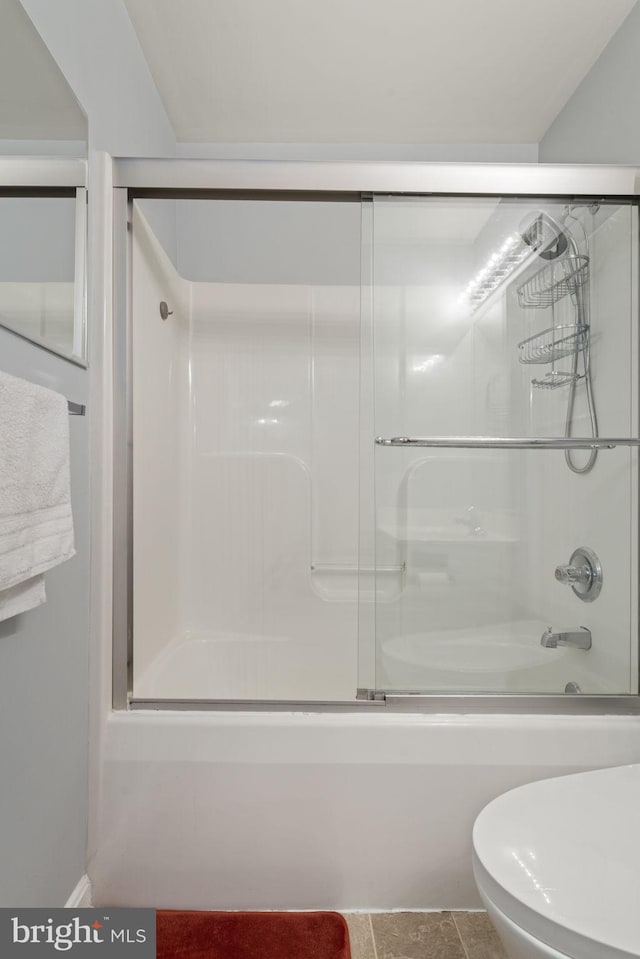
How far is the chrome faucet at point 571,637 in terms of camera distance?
1.45 metres

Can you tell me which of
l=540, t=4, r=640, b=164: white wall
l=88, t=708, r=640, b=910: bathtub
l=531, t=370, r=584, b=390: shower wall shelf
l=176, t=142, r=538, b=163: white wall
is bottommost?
l=88, t=708, r=640, b=910: bathtub

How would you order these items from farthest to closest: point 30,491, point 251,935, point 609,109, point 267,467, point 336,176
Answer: point 267,467, point 609,109, point 336,176, point 251,935, point 30,491

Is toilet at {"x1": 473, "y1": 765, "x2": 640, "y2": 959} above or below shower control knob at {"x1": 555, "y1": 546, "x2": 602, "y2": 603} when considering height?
below

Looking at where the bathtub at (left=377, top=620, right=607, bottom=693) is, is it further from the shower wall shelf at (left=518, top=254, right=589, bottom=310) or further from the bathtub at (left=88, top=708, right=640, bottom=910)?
the shower wall shelf at (left=518, top=254, right=589, bottom=310)

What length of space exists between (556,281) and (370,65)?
107 cm

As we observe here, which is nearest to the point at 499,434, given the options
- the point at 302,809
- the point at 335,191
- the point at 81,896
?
the point at 335,191

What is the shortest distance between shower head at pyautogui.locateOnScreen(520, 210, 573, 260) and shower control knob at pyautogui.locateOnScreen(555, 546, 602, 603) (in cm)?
80

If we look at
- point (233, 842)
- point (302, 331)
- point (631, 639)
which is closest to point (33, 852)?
point (233, 842)

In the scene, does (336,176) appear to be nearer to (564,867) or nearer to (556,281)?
(556,281)

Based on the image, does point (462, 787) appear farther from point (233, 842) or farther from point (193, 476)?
point (193, 476)

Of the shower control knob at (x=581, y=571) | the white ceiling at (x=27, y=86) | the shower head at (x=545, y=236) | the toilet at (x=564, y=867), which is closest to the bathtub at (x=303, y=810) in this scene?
the toilet at (x=564, y=867)

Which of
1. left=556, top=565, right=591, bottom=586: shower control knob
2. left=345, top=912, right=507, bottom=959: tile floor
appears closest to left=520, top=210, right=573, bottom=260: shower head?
left=556, top=565, right=591, bottom=586: shower control knob

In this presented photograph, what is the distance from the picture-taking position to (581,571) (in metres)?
1.46

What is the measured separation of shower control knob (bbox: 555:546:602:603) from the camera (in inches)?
57.3
